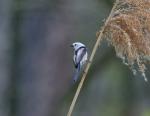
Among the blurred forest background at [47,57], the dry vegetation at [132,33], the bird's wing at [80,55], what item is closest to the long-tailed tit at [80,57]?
the bird's wing at [80,55]

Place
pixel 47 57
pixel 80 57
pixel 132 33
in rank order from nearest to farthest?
pixel 132 33
pixel 80 57
pixel 47 57

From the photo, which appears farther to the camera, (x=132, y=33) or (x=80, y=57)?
(x=80, y=57)

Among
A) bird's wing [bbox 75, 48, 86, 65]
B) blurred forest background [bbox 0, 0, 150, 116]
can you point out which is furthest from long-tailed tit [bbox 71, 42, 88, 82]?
blurred forest background [bbox 0, 0, 150, 116]

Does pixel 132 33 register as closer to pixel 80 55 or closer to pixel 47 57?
pixel 80 55

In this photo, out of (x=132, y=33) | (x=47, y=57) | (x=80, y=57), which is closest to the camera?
(x=132, y=33)

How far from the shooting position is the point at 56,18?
9.22 meters

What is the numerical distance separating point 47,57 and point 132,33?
6211 mm

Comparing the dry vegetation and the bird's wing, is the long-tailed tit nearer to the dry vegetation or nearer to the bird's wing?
the bird's wing

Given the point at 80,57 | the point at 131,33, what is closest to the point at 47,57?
the point at 80,57

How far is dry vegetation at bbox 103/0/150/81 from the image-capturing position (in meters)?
3.02

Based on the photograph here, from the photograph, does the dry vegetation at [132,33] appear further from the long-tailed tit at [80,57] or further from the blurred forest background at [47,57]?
the blurred forest background at [47,57]

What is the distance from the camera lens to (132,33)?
10.0ft

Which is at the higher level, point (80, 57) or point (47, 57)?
point (80, 57)

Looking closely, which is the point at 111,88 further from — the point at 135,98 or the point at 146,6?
the point at 146,6
